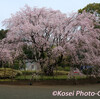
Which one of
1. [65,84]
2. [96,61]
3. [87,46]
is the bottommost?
[65,84]

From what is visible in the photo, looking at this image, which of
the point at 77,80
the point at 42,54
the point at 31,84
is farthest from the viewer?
the point at 42,54

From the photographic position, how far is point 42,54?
1412cm

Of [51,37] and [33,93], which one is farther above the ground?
[51,37]

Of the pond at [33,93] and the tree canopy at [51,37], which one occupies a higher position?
the tree canopy at [51,37]

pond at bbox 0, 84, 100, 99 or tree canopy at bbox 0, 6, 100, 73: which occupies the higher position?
tree canopy at bbox 0, 6, 100, 73

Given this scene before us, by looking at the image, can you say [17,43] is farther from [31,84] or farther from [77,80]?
[77,80]

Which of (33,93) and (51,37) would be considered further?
(51,37)

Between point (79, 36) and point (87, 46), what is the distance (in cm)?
114

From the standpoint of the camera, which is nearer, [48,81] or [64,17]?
[48,81]

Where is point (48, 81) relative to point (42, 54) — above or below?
below

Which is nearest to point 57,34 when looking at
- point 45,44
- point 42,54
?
point 45,44

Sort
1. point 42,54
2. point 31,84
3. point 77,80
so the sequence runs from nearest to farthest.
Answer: point 31,84, point 77,80, point 42,54

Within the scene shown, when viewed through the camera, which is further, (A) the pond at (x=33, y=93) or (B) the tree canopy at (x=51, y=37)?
(B) the tree canopy at (x=51, y=37)

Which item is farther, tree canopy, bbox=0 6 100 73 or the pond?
tree canopy, bbox=0 6 100 73
